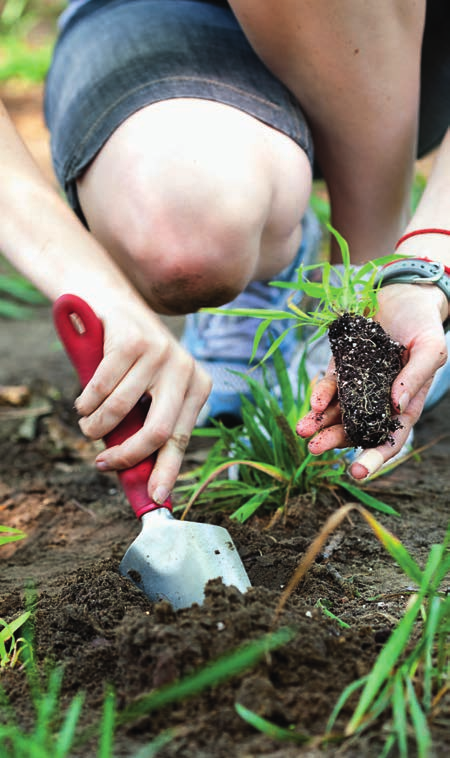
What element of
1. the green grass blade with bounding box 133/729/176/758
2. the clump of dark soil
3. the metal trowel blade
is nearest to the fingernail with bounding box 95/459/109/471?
the metal trowel blade

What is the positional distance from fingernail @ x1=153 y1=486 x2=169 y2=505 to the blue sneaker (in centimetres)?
81

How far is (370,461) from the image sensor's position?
1228 mm

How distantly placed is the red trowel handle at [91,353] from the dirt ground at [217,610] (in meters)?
0.13

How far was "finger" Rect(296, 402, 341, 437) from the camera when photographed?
1.30 meters

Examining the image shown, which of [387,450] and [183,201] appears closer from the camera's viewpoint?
[387,450]

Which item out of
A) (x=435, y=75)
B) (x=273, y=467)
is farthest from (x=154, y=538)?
(x=435, y=75)

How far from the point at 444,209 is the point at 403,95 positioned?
0.40 meters

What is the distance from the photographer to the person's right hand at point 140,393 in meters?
1.34

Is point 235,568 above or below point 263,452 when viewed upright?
above

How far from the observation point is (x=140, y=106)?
1.69 metres

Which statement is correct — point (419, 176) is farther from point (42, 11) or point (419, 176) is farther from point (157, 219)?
point (42, 11)

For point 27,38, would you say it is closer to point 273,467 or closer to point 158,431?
point 273,467

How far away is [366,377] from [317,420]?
0.36ft

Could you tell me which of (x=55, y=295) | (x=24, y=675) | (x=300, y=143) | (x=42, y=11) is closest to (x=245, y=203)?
(x=300, y=143)
